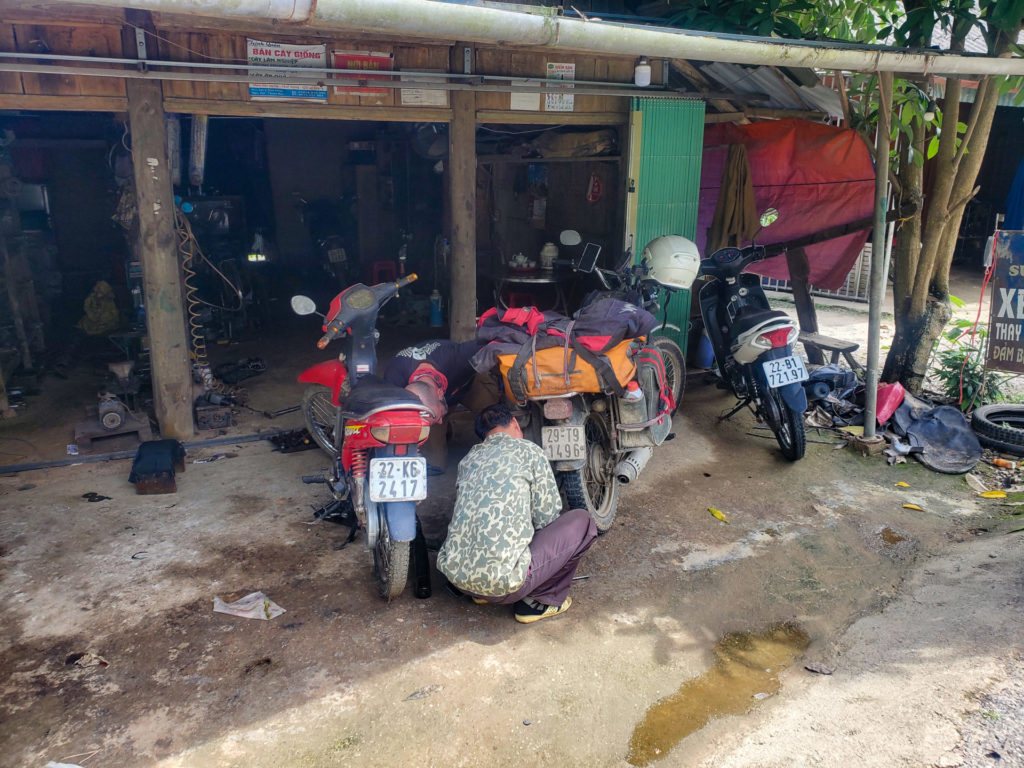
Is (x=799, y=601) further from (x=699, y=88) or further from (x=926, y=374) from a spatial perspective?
(x=699, y=88)

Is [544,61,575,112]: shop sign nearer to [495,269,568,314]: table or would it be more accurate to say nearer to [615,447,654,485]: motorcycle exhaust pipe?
[495,269,568,314]: table

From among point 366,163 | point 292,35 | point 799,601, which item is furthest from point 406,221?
point 799,601

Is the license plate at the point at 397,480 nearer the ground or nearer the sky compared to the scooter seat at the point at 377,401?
nearer the ground

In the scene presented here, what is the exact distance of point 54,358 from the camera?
8922 mm

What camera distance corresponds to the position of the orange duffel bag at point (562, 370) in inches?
181

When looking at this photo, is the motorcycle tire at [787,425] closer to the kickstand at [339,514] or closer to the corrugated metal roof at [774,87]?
the kickstand at [339,514]

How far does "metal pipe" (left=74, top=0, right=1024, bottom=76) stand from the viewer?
381cm

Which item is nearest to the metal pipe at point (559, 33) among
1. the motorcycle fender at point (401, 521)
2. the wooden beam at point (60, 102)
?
the wooden beam at point (60, 102)

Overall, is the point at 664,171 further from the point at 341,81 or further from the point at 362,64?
the point at 341,81

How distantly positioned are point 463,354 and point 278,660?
7.90 ft

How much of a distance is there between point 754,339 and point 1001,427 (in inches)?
92.0

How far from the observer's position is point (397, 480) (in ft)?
13.1

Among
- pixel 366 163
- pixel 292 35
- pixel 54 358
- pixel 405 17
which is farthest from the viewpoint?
pixel 366 163

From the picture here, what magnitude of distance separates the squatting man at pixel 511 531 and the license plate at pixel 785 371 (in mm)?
2561
